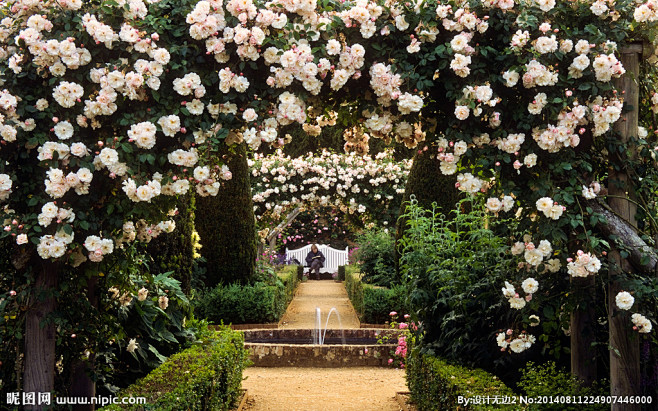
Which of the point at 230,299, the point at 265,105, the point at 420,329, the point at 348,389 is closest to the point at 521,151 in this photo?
the point at 265,105

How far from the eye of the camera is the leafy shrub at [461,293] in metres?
4.18

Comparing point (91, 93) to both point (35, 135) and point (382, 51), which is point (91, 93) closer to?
point (35, 135)

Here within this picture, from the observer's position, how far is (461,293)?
4402 mm

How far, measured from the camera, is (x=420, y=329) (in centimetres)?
483

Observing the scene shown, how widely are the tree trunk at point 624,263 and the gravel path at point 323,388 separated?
2672 mm

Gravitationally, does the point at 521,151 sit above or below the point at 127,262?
above

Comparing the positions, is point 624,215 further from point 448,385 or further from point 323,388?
point 323,388

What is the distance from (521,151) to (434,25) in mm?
755

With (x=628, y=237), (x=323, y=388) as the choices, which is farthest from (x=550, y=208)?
Result: (x=323, y=388)

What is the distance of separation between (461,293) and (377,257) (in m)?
7.79

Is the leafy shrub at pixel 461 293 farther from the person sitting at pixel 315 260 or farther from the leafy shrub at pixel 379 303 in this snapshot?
the person sitting at pixel 315 260

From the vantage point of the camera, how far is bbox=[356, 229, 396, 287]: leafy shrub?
1106cm

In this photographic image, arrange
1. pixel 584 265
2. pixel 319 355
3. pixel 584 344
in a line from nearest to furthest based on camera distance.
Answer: pixel 584 265 < pixel 584 344 < pixel 319 355

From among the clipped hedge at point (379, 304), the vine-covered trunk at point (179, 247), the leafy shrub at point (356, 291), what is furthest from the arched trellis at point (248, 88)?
the leafy shrub at point (356, 291)
